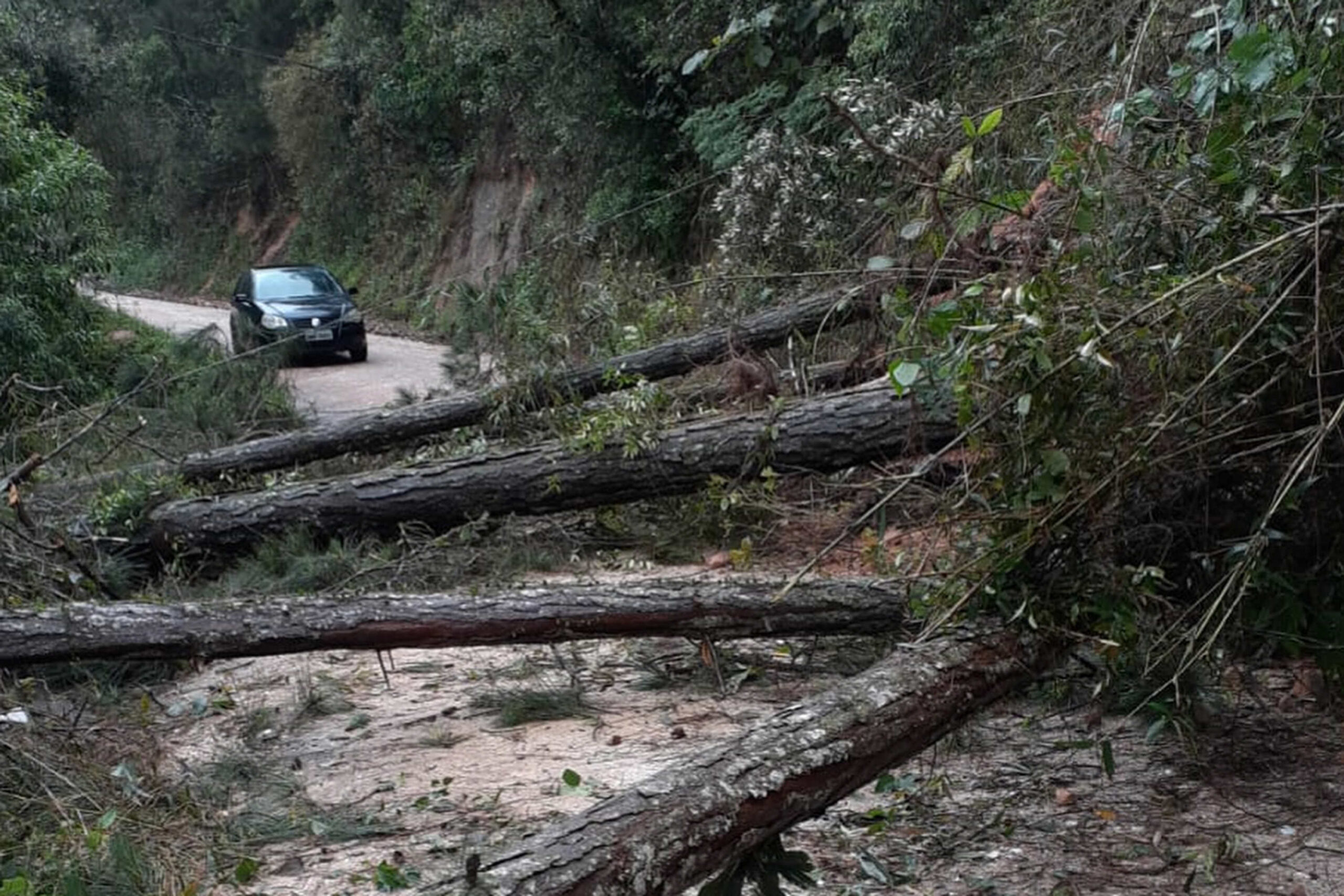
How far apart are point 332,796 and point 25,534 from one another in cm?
271

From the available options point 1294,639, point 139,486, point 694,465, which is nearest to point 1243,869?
point 1294,639

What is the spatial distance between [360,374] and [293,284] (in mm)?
3666

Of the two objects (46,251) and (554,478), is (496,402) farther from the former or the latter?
(46,251)

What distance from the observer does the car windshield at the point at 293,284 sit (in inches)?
730

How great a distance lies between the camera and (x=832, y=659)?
5281 mm

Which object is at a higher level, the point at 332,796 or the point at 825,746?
the point at 825,746

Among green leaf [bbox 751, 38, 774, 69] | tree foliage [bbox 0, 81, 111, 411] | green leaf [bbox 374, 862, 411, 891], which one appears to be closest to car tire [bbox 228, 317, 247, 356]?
tree foliage [bbox 0, 81, 111, 411]

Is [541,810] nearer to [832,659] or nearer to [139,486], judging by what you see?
[832,659]

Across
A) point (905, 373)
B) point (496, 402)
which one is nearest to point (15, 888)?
point (905, 373)

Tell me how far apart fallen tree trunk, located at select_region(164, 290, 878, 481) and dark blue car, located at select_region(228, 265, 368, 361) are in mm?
6845

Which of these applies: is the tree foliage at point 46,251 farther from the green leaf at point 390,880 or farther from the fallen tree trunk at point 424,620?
the green leaf at point 390,880

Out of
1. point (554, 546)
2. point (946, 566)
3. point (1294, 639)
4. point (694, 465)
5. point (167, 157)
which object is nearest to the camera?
point (1294, 639)

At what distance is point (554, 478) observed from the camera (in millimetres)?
6801

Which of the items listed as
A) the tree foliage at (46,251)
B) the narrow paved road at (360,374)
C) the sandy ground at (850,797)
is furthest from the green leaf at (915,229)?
the tree foliage at (46,251)
